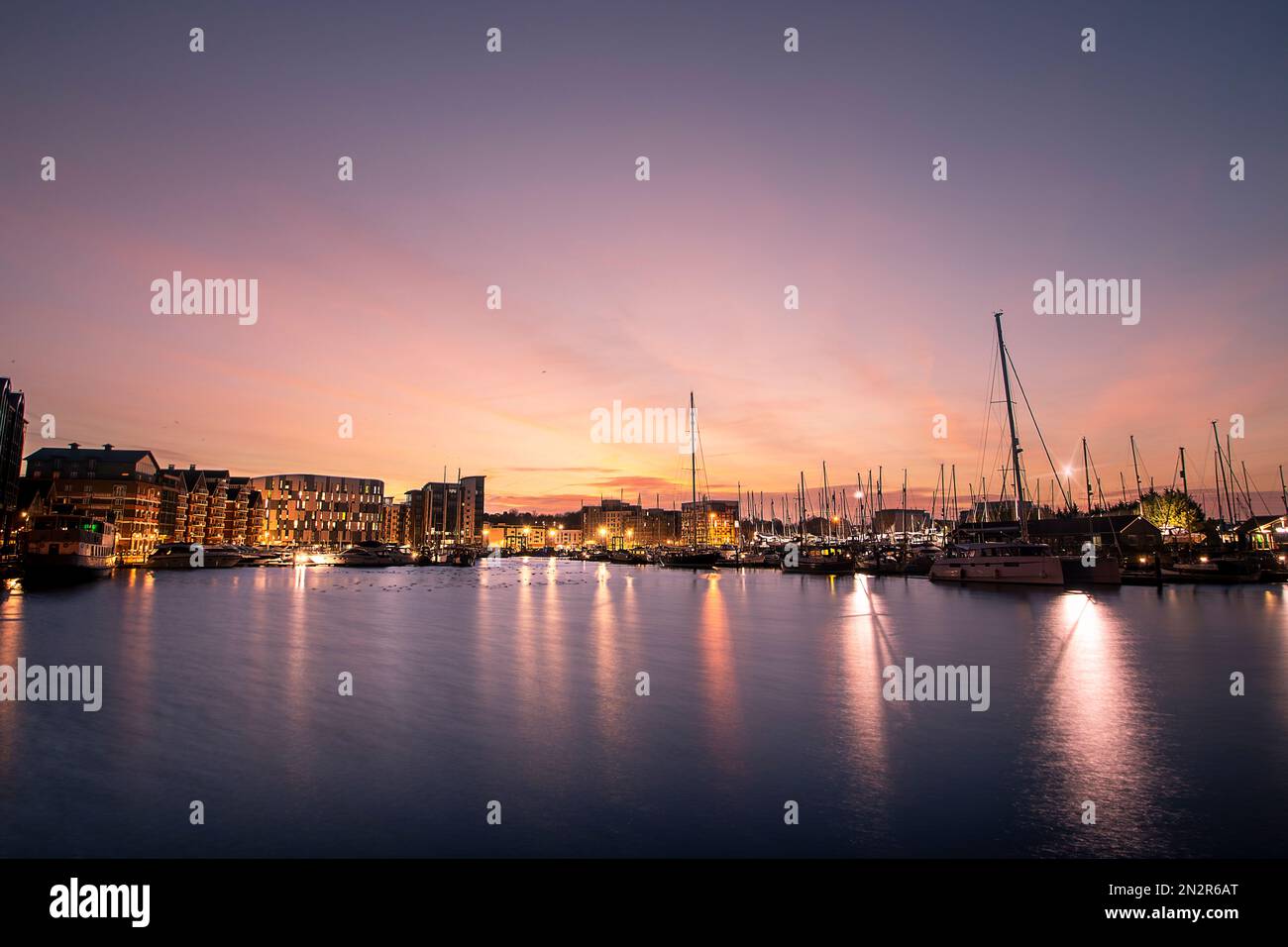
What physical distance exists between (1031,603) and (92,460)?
6190 inches

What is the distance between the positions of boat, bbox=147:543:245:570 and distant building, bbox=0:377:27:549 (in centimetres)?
2128

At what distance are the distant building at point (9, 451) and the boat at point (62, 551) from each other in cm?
528

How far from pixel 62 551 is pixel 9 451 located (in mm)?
26493

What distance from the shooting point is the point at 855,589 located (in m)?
60.8

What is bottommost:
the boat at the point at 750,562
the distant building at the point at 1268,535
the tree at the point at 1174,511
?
the boat at the point at 750,562

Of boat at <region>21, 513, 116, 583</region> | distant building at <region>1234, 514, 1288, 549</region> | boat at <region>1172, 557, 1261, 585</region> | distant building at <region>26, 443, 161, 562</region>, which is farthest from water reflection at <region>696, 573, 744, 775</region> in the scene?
distant building at <region>26, 443, 161, 562</region>

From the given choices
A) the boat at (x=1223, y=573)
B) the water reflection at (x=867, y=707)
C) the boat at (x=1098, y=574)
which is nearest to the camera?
the water reflection at (x=867, y=707)

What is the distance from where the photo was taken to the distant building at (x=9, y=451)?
264ft

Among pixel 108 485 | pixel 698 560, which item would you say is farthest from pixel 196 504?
pixel 698 560

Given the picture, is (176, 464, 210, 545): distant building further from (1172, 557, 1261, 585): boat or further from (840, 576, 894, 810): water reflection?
(1172, 557, 1261, 585): boat

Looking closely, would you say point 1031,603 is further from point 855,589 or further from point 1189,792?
point 1189,792

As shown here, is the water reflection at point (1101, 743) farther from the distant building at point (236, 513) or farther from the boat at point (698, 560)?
the distant building at point (236, 513)

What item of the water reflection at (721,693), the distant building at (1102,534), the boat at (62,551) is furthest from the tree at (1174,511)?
the boat at (62,551)
